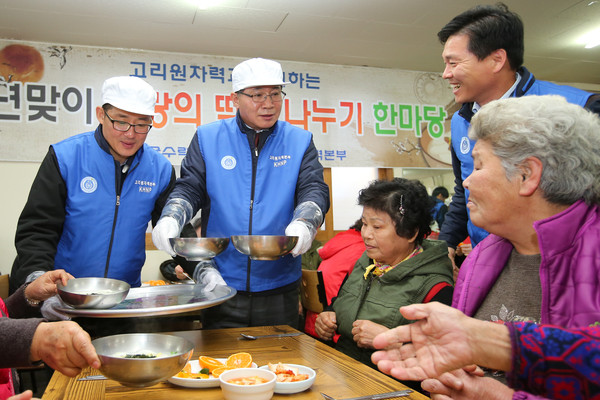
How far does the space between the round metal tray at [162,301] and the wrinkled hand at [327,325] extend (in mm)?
519

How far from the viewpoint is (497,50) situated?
1948 mm

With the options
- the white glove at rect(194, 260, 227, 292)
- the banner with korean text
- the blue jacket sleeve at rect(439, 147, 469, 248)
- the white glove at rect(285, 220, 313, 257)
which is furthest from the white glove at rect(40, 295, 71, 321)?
the banner with korean text

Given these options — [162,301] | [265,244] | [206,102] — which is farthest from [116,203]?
[206,102]

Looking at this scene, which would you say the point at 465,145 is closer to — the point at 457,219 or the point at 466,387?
the point at 457,219

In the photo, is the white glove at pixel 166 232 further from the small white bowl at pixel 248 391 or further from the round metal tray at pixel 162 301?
the small white bowl at pixel 248 391

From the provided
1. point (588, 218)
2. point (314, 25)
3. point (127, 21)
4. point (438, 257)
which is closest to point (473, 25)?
point (438, 257)

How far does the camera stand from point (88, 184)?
2.13 m

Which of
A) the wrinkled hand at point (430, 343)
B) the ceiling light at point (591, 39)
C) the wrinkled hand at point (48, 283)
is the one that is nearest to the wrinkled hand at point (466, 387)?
the wrinkled hand at point (430, 343)

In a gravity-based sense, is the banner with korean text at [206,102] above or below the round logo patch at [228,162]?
above

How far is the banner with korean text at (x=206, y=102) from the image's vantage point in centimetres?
429

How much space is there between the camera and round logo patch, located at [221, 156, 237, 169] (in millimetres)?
2234

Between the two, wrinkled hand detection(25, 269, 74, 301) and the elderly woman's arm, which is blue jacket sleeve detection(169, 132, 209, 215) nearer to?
wrinkled hand detection(25, 269, 74, 301)

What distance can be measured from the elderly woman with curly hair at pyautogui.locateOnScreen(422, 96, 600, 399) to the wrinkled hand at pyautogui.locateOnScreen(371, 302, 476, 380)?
28cm

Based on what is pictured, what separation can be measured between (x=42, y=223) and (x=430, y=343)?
1.69 meters
